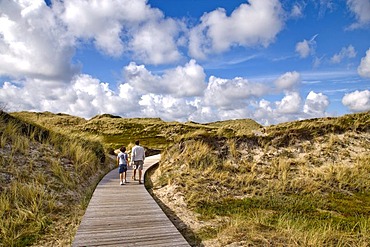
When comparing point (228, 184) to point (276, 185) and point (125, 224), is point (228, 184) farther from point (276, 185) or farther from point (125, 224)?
point (125, 224)

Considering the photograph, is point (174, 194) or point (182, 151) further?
point (182, 151)

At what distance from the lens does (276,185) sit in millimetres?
13195

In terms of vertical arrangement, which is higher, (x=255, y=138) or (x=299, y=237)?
(x=255, y=138)

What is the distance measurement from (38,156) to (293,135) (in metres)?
15.7

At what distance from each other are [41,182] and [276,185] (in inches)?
430

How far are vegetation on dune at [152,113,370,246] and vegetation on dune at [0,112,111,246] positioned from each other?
12.3 feet

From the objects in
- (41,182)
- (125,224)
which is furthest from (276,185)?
(41,182)

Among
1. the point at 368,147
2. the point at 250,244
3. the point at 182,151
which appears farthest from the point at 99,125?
the point at 250,244

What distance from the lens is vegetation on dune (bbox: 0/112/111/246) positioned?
782cm

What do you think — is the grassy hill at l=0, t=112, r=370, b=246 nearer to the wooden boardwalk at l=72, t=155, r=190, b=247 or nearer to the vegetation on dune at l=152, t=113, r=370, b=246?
the vegetation on dune at l=152, t=113, r=370, b=246

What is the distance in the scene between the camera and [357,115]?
20.1m

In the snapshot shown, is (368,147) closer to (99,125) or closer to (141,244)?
(141,244)

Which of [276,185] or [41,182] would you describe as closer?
[41,182]

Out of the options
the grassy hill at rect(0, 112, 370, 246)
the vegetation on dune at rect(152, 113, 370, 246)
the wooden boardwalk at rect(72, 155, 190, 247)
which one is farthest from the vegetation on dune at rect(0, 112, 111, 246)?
the vegetation on dune at rect(152, 113, 370, 246)
